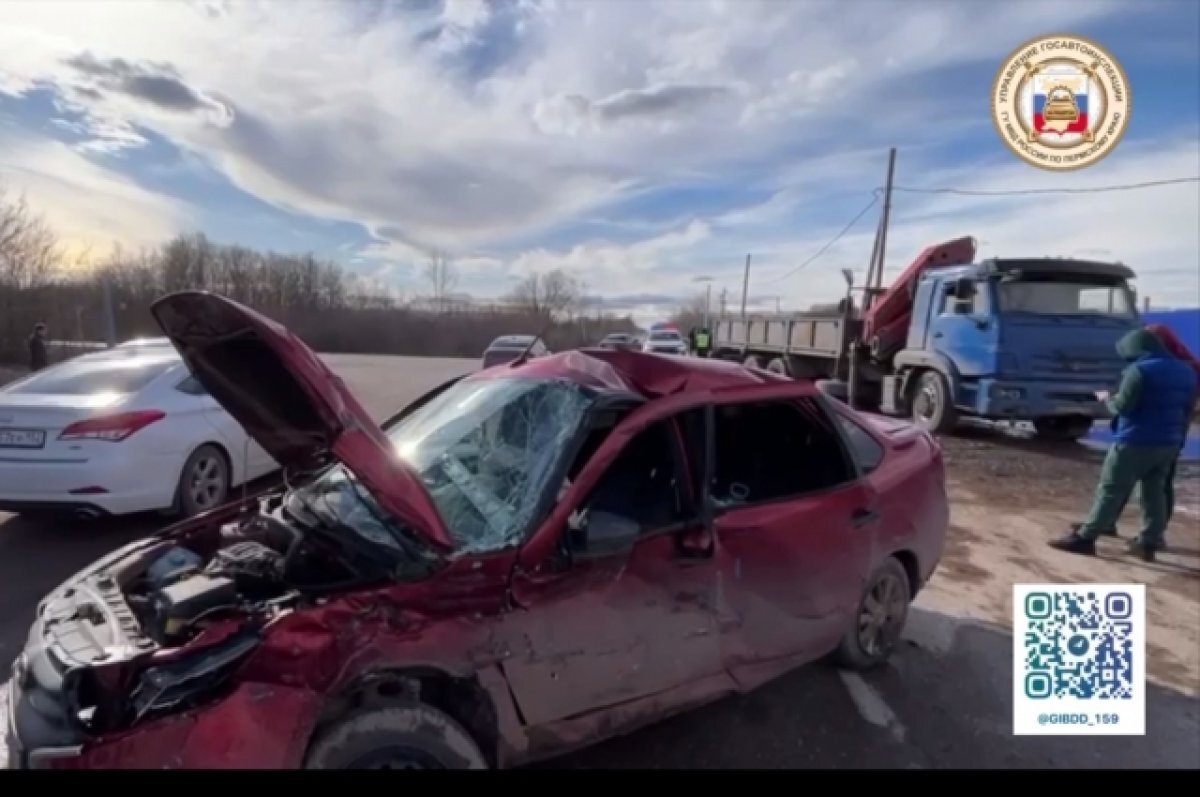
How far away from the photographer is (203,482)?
5.14 meters

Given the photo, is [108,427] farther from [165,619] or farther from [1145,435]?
[1145,435]

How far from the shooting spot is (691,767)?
261cm

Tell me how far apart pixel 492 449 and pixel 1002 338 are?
885 cm

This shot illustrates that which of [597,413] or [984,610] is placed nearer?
[597,413]

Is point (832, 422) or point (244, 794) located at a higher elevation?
point (832, 422)

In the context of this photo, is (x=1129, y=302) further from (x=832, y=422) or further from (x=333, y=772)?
(x=333, y=772)

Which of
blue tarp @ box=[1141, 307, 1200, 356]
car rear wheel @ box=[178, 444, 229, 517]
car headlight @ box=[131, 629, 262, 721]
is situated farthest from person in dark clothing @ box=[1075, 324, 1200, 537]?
blue tarp @ box=[1141, 307, 1200, 356]

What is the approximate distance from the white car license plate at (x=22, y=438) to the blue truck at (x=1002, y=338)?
9.45 m

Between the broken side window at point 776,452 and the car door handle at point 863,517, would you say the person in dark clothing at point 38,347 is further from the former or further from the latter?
the car door handle at point 863,517

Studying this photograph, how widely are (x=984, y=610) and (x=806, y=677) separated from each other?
160cm

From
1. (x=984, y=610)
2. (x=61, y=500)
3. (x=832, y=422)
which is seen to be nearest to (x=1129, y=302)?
(x=984, y=610)

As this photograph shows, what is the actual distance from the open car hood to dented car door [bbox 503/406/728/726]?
38 cm

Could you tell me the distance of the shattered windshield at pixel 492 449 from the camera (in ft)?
7.56

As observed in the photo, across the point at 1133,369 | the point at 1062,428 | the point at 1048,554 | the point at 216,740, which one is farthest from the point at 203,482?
the point at 1062,428
